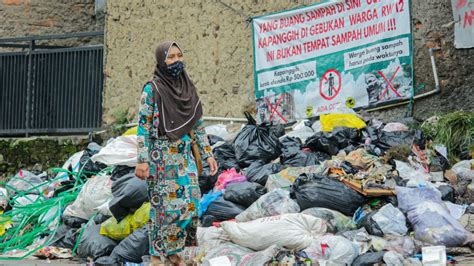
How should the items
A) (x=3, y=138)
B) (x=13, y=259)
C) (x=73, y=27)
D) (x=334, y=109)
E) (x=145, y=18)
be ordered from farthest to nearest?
1. (x=73, y=27)
2. (x=3, y=138)
3. (x=145, y=18)
4. (x=334, y=109)
5. (x=13, y=259)

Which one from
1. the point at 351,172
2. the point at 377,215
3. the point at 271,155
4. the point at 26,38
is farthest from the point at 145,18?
the point at 377,215

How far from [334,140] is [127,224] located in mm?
2291

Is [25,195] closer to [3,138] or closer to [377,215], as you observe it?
[3,138]

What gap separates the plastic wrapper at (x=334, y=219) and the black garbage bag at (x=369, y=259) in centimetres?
63

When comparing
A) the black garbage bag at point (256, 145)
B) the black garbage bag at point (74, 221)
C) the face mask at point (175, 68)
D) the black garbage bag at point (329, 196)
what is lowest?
the black garbage bag at point (74, 221)

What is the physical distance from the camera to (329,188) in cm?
800

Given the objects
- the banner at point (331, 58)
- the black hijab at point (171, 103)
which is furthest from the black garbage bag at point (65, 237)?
the banner at point (331, 58)

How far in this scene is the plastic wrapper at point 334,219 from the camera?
7762mm

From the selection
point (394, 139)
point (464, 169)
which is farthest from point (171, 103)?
point (464, 169)

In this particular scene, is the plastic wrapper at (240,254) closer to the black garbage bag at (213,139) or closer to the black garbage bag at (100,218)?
the black garbage bag at (100,218)

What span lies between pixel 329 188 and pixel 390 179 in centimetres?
63

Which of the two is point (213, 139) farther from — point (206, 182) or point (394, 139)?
point (394, 139)

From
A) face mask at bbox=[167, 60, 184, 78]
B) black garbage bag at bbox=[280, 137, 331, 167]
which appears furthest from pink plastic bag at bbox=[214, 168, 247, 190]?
face mask at bbox=[167, 60, 184, 78]

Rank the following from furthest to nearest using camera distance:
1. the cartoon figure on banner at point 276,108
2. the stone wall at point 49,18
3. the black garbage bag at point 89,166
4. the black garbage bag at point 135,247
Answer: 1. the stone wall at point 49,18
2. the cartoon figure on banner at point 276,108
3. the black garbage bag at point 89,166
4. the black garbage bag at point 135,247
